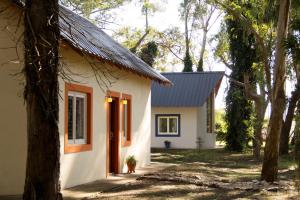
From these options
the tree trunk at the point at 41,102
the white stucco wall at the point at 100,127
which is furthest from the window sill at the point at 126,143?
the tree trunk at the point at 41,102

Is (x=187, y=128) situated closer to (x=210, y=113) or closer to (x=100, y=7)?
(x=210, y=113)

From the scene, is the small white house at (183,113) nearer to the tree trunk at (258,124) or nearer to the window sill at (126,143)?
the tree trunk at (258,124)

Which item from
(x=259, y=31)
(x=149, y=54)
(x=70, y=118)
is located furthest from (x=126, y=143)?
(x=149, y=54)

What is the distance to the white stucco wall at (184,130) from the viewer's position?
3006 centimetres

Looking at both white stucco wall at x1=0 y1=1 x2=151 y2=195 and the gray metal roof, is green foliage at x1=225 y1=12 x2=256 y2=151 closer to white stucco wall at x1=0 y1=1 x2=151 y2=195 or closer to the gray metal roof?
the gray metal roof

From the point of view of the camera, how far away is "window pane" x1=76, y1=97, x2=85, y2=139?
12.6 metres

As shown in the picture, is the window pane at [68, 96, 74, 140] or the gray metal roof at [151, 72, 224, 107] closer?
the window pane at [68, 96, 74, 140]

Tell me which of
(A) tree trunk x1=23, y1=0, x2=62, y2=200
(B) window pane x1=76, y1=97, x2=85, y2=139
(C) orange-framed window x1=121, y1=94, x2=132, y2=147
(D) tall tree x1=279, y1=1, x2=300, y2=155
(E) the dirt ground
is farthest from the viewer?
(C) orange-framed window x1=121, y1=94, x2=132, y2=147

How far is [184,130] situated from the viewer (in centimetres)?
3031

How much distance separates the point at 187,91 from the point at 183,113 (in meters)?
1.41

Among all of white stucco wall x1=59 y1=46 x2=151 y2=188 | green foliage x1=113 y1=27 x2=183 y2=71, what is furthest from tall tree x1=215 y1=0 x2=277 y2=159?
green foliage x1=113 y1=27 x2=183 y2=71

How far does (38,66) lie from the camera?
20.0 ft

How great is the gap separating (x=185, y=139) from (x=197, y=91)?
3028 mm

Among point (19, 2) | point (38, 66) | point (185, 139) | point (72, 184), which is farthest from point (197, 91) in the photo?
point (38, 66)
